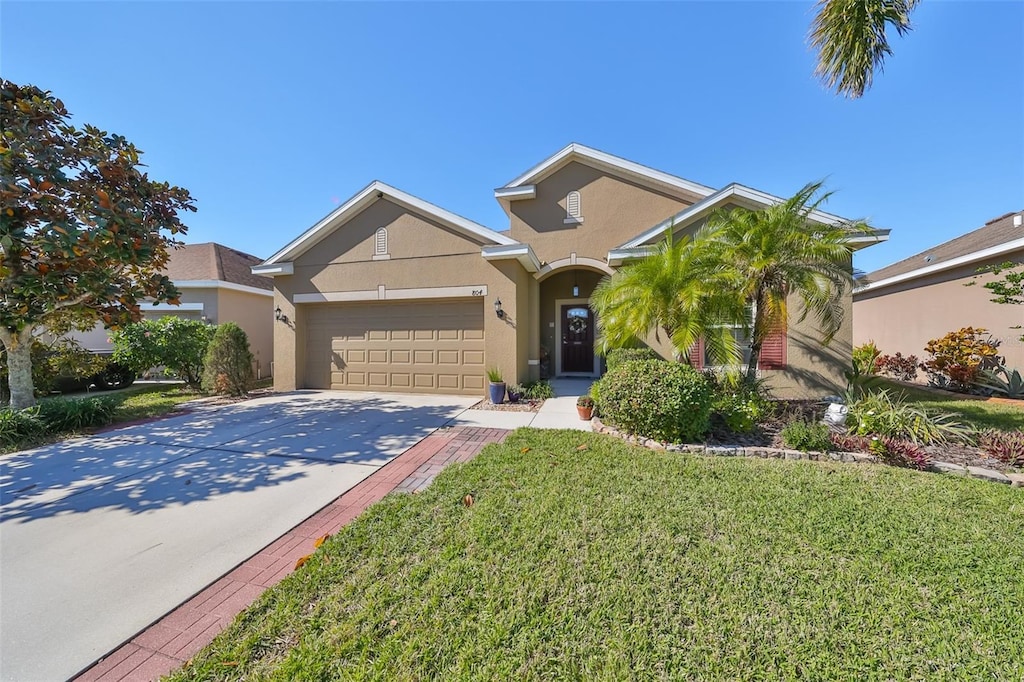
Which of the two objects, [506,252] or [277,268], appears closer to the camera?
[506,252]

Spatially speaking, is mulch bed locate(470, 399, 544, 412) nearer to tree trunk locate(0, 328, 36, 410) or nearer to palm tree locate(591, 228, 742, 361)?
palm tree locate(591, 228, 742, 361)

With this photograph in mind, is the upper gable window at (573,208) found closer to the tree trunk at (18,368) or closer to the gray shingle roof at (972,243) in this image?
the gray shingle roof at (972,243)

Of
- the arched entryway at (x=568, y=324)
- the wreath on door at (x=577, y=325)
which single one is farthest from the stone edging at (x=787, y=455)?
the wreath on door at (x=577, y=325)

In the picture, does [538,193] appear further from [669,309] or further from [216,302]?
[216,302]

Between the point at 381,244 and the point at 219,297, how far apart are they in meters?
8.02

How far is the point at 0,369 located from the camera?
884 cm

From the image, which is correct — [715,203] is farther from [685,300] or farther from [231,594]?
[231,594]

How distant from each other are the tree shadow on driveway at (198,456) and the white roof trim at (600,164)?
7.77 m

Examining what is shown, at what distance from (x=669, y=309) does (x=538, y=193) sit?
6.93 metres

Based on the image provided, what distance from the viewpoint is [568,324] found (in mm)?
12977

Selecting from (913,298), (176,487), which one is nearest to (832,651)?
(176,487)

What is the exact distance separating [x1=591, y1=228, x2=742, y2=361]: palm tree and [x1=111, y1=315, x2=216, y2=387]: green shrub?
12.1 m

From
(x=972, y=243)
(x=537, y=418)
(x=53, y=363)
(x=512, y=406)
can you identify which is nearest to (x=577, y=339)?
(x=512, y=406)

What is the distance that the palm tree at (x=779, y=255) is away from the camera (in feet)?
20.3
